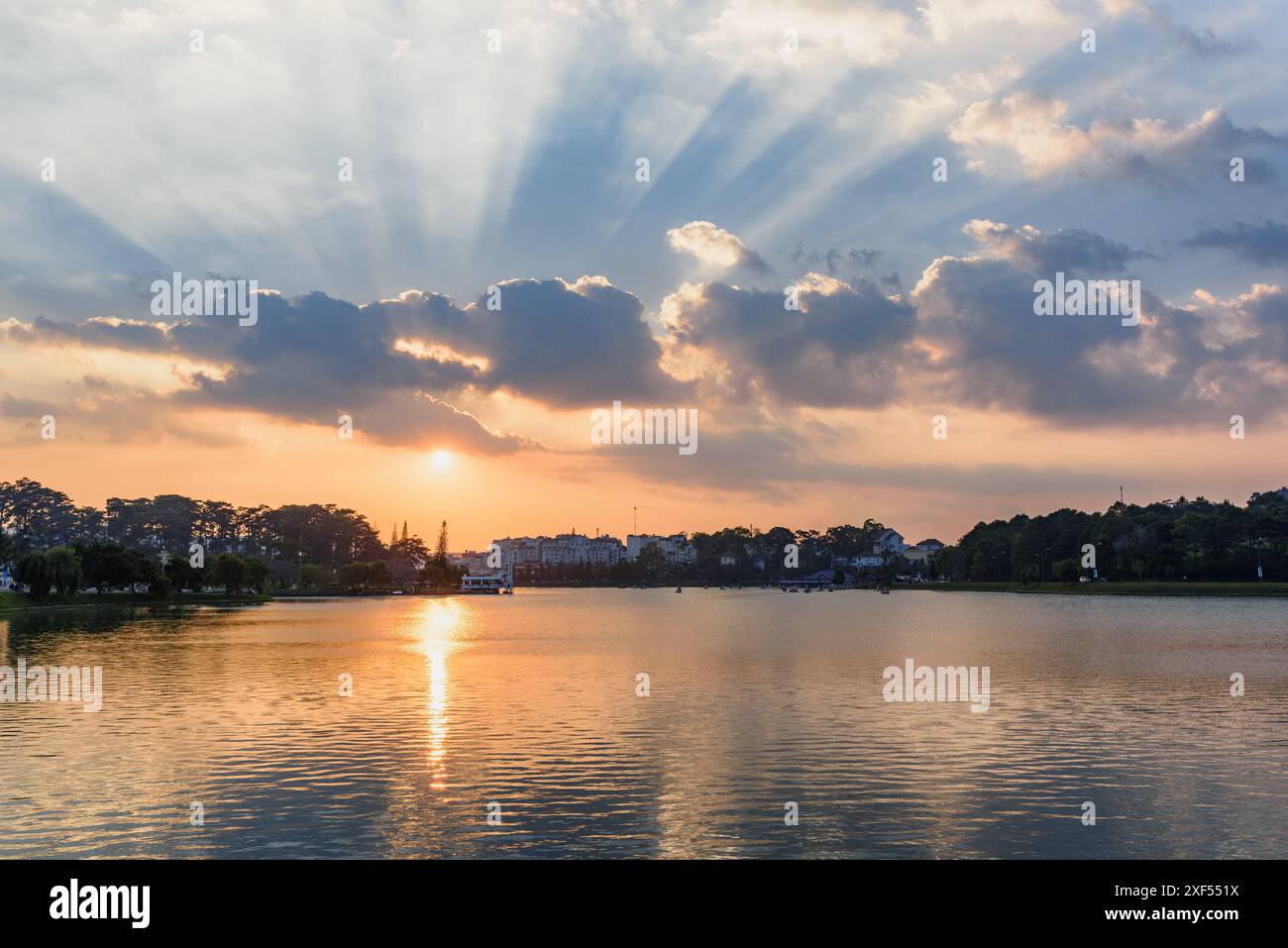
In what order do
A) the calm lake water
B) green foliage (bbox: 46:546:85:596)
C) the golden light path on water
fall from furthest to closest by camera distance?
green foliage (bbox: 46:546:85:596), the golden light path on water, the calm lake water

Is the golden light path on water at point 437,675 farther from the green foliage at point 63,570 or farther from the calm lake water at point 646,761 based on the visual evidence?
the green foliage at point 63,570

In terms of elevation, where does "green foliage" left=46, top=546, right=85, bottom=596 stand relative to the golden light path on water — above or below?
above

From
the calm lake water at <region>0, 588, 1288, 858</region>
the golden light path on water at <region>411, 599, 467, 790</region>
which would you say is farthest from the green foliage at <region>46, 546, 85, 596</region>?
the calm lake water at <region>0, 588, 1288, 858</region>

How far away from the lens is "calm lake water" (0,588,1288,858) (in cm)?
2772

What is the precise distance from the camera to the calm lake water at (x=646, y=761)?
27.7m

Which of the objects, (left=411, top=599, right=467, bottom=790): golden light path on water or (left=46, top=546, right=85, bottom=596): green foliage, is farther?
(left=46, top=546, right=85, bottom=596): green foliage

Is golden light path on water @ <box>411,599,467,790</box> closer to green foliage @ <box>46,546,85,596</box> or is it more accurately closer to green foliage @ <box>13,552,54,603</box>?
green foliage @ <box>46,546,85,596</box>

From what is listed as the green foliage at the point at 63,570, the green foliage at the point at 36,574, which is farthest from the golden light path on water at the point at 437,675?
the green foliage at the point at 36,574
